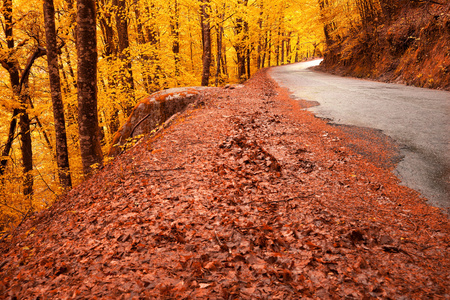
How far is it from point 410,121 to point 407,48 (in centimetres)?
826

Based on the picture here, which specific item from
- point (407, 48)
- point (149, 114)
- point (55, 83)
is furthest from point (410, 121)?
point (55, 83)

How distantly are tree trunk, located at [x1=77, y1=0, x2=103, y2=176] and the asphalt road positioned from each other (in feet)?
20.4

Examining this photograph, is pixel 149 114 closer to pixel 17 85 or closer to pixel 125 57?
pixel 125 57

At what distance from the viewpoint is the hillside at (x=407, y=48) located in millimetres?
9016

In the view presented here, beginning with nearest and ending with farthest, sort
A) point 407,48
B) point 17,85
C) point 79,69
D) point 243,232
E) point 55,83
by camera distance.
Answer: point 243,232 → point 79,69 → point 55,83 → point 17,85 → point 407,48

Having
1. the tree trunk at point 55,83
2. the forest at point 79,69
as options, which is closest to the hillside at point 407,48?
the forest at point 79,69

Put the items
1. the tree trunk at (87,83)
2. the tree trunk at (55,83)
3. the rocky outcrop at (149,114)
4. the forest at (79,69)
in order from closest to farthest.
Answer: the tree trunk at (87,83) < the forest at (79,69) < the tree trunk at (55,83) < the rocky outcrop at (149,114)

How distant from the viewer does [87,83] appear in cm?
570

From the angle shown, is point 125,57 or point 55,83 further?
point 125,57

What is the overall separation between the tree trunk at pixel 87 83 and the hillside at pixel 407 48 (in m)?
8.60

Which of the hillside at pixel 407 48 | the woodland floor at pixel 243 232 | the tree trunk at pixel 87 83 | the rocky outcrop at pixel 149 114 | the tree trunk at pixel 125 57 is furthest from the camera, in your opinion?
the tree trunk at pixel 125 57

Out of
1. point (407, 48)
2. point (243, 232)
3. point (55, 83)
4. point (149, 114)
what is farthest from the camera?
point (407, 48)

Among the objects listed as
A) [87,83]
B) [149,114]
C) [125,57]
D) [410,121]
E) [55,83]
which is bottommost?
[410,121]

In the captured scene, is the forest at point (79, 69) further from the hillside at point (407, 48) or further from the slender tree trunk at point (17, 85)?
the hillside at point (407, 48)
